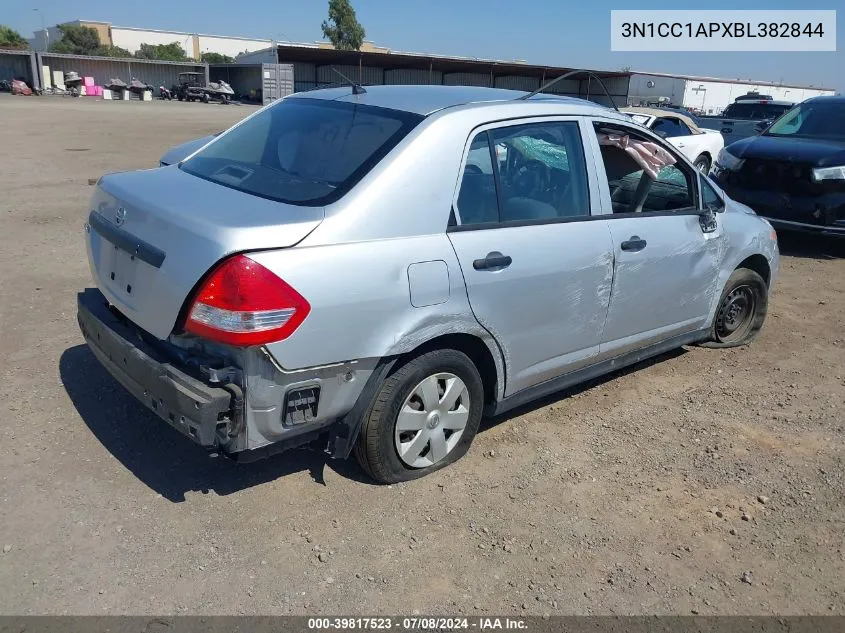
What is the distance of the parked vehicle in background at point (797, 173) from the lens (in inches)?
326

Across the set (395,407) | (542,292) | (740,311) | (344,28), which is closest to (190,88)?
(344,28)

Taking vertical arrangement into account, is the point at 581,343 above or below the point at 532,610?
above

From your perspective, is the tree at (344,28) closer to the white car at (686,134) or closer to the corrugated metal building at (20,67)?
the corrugated metal building at (20,67)

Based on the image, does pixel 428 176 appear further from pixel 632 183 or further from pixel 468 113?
pixel 632 183

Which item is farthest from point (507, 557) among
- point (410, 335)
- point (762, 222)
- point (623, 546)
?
point (762, 222)

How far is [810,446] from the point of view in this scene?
4.10 m

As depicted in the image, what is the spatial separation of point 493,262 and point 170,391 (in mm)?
1545

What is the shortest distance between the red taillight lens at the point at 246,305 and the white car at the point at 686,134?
1156cm

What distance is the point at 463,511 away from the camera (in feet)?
10.9

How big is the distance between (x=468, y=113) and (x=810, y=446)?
278cm

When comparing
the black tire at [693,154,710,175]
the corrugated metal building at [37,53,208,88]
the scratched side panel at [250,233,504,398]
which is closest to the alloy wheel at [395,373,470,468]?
the scratched side panel at [250,233,504,398]

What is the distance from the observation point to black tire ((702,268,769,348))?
515 centimetres

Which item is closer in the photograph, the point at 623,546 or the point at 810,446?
the point at 623,546

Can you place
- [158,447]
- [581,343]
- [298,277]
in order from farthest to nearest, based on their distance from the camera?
[581,343]
[158,447]
[298,277]
